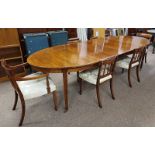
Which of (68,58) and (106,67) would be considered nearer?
(68,58)

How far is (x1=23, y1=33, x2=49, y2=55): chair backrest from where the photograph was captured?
122 inches

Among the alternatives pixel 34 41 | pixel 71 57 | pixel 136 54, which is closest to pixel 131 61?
pixel 136 54

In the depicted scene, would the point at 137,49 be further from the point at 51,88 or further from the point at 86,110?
the point at 51,88

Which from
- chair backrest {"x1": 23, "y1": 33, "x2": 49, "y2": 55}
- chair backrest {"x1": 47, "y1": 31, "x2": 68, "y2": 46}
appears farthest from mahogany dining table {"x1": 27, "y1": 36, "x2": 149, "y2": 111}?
chair backrest {"x1": 47, "y1": 31, "x2": 68, "y2": 46}

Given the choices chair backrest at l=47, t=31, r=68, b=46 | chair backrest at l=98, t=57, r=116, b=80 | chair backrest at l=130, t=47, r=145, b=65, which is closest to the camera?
chair backrest at l=98, t=57, r=116, b=80

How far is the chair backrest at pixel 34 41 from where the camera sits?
10.2ft

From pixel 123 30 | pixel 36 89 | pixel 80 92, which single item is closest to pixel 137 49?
pixel 80 92

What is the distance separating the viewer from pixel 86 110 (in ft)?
7.02

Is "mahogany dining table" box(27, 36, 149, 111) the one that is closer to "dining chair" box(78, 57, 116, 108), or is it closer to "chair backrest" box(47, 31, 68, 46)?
"dining chair" box(78, 57, 116, 108)

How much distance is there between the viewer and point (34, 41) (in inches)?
124

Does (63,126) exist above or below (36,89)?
below

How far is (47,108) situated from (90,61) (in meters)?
0.93

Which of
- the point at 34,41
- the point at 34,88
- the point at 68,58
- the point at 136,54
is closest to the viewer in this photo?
the point at 34,88

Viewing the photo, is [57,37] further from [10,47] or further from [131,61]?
[131,61]
